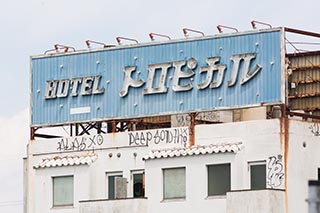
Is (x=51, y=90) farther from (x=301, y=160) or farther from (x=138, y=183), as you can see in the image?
(x=301, y=160)

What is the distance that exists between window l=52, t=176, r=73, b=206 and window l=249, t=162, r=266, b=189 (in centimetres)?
791

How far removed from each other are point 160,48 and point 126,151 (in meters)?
3.97

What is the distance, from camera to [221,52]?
46750 mm

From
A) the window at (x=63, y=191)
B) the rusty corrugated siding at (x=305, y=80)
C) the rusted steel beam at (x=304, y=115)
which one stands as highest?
the rusty corrugated siding at (x=305, y=80)

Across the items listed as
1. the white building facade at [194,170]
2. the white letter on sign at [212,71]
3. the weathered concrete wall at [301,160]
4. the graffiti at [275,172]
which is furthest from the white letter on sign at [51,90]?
the weathered concrete wall at [301,160]

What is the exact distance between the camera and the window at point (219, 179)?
4597 cm

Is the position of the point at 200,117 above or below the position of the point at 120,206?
above

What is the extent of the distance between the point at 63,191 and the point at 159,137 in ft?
15.4

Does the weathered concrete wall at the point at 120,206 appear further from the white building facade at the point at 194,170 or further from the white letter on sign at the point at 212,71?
the white letter on sign at the point at 212,71

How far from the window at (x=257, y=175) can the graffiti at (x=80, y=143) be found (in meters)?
6.73

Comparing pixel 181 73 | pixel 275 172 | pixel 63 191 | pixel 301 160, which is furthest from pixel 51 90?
pixel 301 160

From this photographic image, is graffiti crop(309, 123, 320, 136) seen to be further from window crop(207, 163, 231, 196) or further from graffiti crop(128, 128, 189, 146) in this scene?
graffiti crop(128, 128, 189, 146)

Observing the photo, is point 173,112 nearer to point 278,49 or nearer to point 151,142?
point 151,142

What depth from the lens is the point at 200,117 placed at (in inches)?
1923
